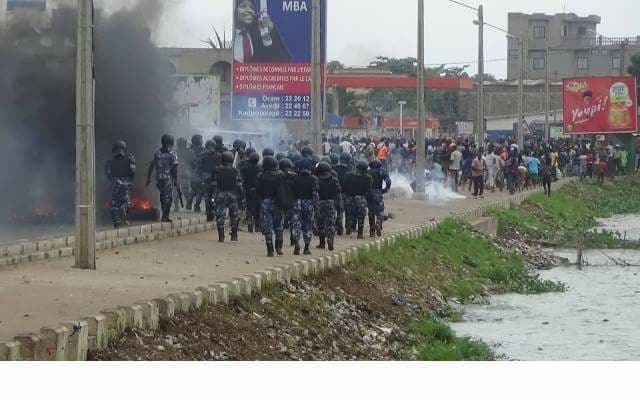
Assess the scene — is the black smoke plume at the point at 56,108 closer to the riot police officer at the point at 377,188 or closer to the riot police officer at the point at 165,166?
the riot police officer at the point at 165,166

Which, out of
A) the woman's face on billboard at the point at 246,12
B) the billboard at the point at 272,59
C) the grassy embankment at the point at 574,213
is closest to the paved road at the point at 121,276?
the billboard at the point at 272,59

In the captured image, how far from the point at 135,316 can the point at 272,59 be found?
62.0ft

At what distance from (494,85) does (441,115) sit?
206 inches

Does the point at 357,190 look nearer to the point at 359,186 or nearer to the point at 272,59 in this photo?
the point at 359,186

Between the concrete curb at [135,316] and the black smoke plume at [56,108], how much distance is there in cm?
695

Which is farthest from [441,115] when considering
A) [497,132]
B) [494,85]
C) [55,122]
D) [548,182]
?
[55,122]

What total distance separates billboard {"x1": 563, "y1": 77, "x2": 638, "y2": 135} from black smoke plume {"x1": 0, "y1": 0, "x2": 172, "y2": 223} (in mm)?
29731

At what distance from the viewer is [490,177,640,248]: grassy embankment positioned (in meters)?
34.4

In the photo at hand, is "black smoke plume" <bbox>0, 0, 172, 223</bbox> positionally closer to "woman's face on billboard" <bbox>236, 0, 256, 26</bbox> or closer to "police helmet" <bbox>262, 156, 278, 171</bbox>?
"woman's face on billboard" <bbox>236, 0, 256, 26</bbox>

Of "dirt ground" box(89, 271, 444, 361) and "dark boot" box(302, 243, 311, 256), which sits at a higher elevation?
"dark boot" box(302, 243, 311, 256)

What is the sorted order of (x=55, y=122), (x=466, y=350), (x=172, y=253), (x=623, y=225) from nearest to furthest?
(x=466, y=350), (x=172, y=253), (x=55, y=122), (x=623, y=225)

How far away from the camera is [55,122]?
83.1ft

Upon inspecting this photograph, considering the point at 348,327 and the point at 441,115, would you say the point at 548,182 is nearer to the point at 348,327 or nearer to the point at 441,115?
the point at 348,327

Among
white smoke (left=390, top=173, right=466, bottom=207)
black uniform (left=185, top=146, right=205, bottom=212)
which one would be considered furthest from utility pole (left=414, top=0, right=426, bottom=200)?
black uniform (left=185, top=146, right=205, bottom=212)
